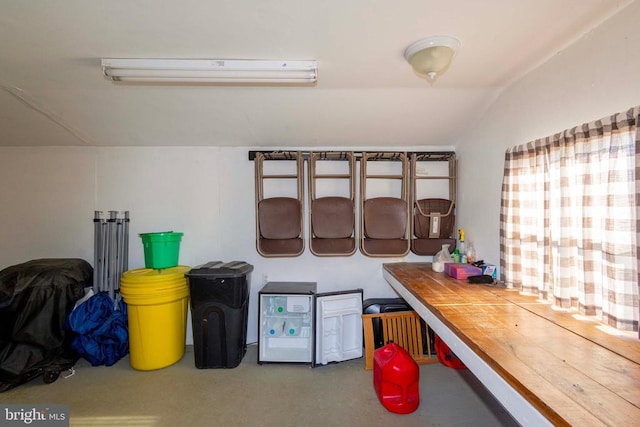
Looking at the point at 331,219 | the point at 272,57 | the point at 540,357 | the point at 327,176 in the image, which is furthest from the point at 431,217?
the point at 272,57

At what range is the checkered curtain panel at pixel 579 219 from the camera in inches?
48.7

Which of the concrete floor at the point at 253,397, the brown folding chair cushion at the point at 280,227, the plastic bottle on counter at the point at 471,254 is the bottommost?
the concrete floor at the point at 253,397

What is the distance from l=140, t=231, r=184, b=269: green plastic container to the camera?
8.24 ft

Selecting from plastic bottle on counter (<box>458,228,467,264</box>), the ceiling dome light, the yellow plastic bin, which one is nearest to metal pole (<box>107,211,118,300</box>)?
the yellow plastic bin

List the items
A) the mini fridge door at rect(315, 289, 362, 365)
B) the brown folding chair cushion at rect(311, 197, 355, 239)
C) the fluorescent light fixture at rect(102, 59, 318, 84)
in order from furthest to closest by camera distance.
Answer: the brown folding chair cushion at rect(311, 197, 355, 239) < the mini fridge door at rect(315, 289, 362, 365) < the fluorescent light fixture at rect(102, 59, 318, 84)

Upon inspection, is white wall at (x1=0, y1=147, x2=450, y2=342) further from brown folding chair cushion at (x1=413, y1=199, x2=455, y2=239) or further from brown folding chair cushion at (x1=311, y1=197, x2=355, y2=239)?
brown folding chair cushion at (x1=413, y1=199, x2=455, y2=239)

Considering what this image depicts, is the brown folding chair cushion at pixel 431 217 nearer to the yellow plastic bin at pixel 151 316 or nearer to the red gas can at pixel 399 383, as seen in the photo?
the red gas can at pixel 399 383

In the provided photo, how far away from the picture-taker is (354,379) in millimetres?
2240

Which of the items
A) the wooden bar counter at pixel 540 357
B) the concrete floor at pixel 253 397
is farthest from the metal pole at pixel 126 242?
the wooden bar counter at pixel 540 357

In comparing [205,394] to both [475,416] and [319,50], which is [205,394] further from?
[319,50]

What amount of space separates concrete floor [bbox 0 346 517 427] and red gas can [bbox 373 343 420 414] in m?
0.05

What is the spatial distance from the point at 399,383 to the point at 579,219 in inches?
57.0

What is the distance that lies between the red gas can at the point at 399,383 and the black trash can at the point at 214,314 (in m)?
1.29

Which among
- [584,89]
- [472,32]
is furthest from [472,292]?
[472,32]
